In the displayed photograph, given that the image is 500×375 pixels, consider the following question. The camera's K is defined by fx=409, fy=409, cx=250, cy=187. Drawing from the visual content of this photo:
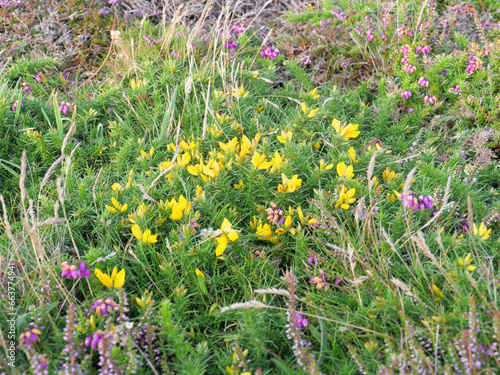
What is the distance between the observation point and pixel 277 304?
198 cm

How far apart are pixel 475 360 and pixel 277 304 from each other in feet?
2.82

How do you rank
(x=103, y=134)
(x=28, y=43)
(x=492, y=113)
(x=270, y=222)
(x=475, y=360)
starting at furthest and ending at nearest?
(x=28, y=43) < (x=103, y=134) < (x=492, y=113) < (x=270, y=222) < (x=475, y=360)

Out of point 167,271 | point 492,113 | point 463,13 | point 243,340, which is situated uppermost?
point 463,13

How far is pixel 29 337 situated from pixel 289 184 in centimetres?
136

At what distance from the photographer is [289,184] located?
2189 millimetres

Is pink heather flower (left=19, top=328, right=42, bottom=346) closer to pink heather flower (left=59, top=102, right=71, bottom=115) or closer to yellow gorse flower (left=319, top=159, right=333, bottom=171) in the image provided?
yellow gorse flower (left=319, top=159, right=333, bottom=171)

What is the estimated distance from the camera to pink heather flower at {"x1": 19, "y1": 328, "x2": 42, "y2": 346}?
1562mm

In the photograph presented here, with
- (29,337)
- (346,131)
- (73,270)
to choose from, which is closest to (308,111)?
(346,131)

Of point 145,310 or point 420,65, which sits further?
point 420,65

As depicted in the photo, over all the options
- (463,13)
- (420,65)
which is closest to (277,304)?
(420,65)

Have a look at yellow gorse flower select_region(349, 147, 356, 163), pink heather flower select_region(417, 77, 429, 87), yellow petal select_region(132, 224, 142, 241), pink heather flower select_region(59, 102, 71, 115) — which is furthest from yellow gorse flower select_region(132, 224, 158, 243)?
pink heather flower select_region(417, 77, 429, 87)

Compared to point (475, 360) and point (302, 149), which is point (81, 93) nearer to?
point (302, 149)

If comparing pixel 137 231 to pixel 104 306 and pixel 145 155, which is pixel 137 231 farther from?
pixel 145 155

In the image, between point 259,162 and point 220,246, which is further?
point 259,162
